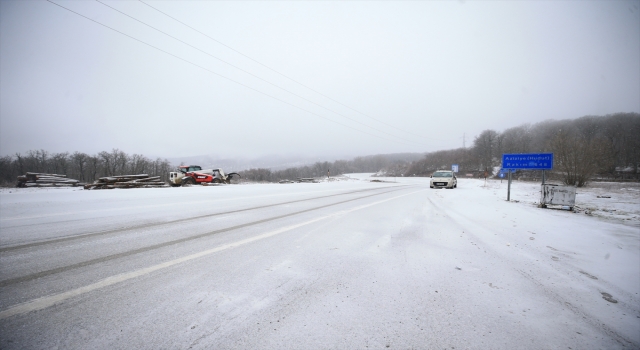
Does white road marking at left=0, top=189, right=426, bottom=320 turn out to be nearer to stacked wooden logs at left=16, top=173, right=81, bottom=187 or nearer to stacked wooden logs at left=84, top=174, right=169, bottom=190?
stacked wooden logs at left=84, top=174, right=169, bottom=190

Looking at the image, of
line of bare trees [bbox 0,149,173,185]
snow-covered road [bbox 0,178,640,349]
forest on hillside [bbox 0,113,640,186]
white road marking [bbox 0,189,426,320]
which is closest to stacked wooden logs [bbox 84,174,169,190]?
snow-covered road [bbox 0,178,640,349]

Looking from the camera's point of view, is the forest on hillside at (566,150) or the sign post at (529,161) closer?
the sign post at (529,161)

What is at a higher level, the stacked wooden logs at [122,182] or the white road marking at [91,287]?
the stacked wooden logs at [122,182]

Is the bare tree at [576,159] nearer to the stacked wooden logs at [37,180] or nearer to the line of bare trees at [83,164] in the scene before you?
the stacked wooden logs at [37,180]

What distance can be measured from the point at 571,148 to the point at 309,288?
28576 millimetres

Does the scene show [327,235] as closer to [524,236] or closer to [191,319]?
[191,319]

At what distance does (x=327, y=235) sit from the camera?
170 inches

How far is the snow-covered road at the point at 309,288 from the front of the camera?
1.70 m

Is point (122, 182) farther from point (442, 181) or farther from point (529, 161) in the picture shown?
point (442, 181)

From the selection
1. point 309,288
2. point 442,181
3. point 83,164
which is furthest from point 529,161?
point 83,164

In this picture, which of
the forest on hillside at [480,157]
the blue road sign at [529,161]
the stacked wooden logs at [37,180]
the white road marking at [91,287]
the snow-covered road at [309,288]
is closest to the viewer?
the snow-covered road at [309,288]

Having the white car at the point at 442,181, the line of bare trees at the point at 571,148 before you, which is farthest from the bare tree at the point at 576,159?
the white car at the point at 442,181

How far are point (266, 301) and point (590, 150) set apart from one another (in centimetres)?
2996

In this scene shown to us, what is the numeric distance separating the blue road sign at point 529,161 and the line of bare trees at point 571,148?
14901 mm
